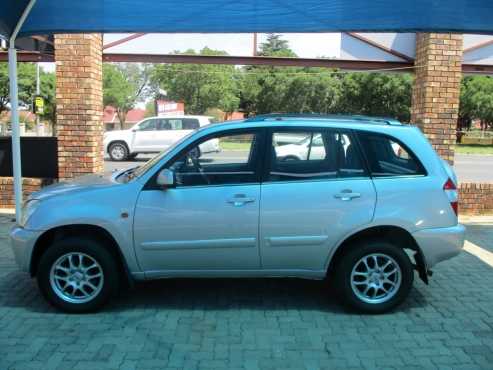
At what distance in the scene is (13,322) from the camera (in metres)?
4.45

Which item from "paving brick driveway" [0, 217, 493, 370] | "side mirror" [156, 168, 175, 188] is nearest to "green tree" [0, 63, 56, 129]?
"paving brick driveway" [0, 217, 493, 370]

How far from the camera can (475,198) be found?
8.77 m

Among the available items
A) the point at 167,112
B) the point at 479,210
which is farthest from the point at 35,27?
the point at 167,112

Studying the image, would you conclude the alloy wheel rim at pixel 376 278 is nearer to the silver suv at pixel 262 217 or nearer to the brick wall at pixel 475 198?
the silver suv at pixel 262 217

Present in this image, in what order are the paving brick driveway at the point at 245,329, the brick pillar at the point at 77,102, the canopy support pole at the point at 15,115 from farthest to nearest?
1. the brick pillar at the point at 77,102
2. the canopy support pole at the point at 15,115
3. the paving brick driveway at the point at 245,329

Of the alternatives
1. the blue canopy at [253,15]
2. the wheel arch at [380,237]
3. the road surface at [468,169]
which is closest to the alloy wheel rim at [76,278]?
the wheel arch at [380,237]

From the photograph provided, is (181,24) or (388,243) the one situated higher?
(181,24)

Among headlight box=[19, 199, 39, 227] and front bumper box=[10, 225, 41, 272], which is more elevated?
headlight box=[19, 199, 39, 227]

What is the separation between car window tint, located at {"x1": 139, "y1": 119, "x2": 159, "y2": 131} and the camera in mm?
21869

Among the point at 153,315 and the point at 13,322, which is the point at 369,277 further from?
the point at 13,322

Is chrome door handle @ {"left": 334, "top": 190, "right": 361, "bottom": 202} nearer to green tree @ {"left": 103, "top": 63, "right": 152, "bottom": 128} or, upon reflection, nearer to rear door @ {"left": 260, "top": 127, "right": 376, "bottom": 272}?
rear door @ {"left": 260, "top": 127, "right": 376, "bottom": 272}

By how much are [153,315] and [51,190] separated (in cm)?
145

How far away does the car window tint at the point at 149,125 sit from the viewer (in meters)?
21.9

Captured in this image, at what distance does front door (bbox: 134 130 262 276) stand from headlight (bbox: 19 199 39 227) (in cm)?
93
